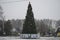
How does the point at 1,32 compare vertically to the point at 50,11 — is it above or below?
below

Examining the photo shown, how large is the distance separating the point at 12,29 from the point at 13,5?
2.01ft

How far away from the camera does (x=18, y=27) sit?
158 inches

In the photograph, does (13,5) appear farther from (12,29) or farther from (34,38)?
(34,38)

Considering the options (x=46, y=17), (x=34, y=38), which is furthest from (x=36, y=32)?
(x=46, y=17)

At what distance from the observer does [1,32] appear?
4.10 metres

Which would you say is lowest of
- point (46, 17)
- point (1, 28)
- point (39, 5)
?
point (1, 28)

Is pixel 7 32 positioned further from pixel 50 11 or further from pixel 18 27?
pixel 50 11

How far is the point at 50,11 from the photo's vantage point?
397cm

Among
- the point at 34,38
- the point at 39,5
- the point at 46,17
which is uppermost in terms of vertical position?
the point at 39,5

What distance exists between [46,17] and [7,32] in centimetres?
106

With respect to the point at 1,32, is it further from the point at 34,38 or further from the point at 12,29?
the point at 34,38

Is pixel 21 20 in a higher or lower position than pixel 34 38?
higher

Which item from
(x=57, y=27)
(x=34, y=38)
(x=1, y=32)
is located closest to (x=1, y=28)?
(x=1, y=32)

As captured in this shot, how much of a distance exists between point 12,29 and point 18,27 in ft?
0.57
